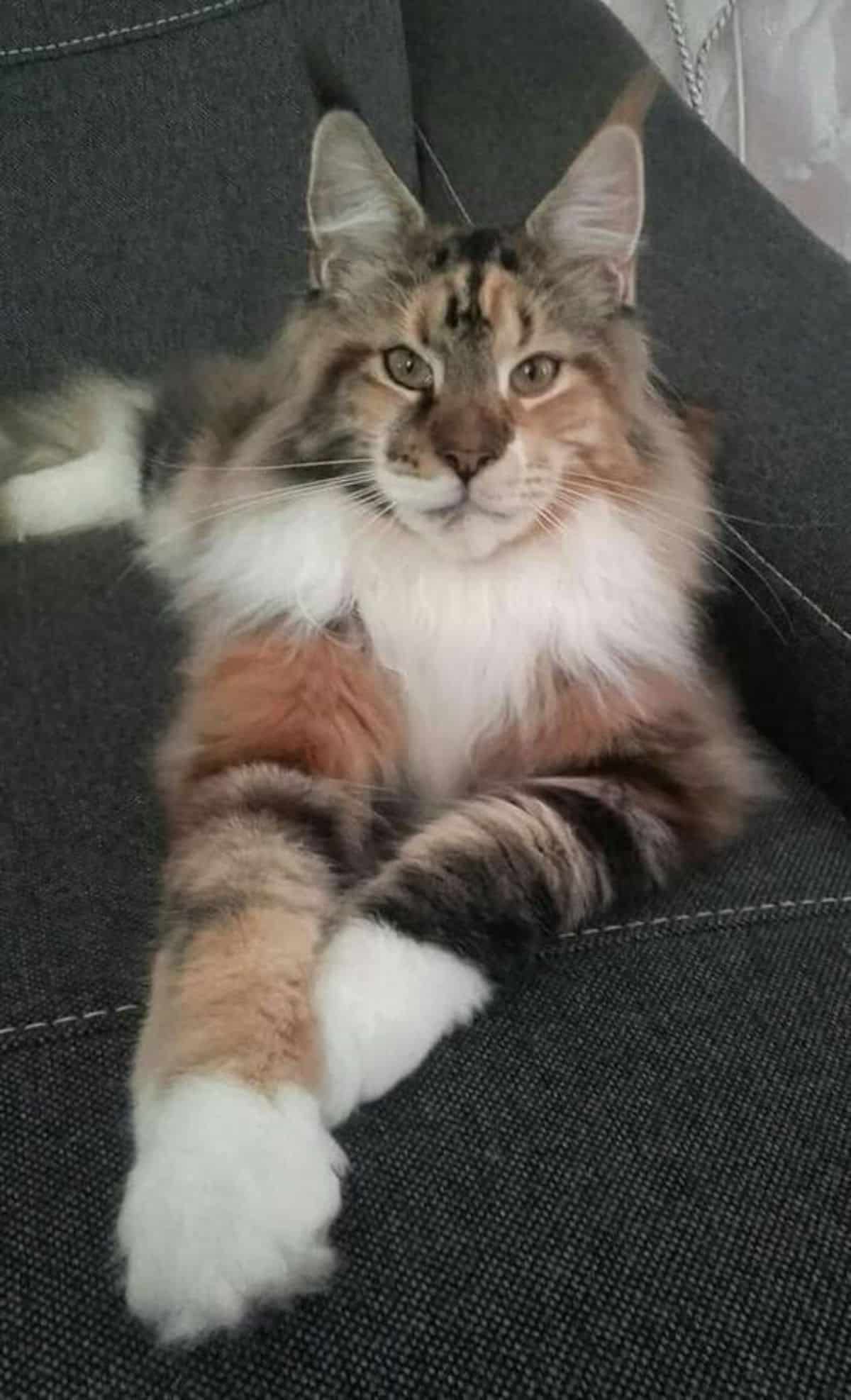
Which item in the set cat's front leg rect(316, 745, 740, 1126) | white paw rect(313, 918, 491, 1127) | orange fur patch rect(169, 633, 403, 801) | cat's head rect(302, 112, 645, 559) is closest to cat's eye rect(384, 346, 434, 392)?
cat's head rect(302, 112, 645, 559)

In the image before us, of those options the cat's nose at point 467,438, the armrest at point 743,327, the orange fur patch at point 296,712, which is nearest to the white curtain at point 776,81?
the armrest at point 743,327

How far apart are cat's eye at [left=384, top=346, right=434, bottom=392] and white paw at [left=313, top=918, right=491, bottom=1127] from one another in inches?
21.8

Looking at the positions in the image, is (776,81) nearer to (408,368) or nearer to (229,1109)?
(408,368)

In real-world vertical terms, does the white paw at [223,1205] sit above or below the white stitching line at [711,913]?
below

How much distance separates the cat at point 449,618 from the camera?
3.43 feet

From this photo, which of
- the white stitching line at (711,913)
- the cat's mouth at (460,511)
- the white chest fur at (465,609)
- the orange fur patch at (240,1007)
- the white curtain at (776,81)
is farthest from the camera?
the white curtain at (776,81)

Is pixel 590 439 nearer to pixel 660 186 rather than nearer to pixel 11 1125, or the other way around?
pixel 660 186

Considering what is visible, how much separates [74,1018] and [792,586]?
0.79 meters

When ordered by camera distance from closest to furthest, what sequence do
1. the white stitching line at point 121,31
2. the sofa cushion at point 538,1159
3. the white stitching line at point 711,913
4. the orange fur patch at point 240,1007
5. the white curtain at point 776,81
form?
1. the sofa cushion at point 538,1159
2. the orange fur patch at point 240,1007
3. the white stitching line at point 711,913
4. the white stitching line at point 121,31
5. the white curtain at point 776,81

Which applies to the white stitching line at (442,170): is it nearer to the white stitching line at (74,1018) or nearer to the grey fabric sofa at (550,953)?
the grey fabric sofa at (550,953)

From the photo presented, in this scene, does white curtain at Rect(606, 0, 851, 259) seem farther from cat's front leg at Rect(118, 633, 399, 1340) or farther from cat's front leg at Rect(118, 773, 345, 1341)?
cat's front leg at Rect(118, 773, 345, 1341)

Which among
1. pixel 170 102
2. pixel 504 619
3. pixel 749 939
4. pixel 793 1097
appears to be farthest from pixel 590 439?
pixel 170 102

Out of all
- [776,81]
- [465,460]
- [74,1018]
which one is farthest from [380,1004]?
[776,81]

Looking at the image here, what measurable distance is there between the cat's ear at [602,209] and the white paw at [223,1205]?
89 centimetres
